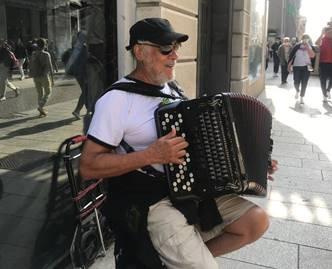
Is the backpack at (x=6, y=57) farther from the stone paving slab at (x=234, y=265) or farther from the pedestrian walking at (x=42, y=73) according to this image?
the stone paving slab at (x=234, y=265)

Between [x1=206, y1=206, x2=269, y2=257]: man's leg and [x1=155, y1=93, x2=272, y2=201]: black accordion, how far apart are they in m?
0.26

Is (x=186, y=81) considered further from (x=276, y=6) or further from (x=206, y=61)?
(x=276, y=6)

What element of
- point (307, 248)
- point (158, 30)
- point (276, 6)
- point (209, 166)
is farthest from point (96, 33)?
point (276, 6)

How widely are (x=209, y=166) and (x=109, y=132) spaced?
1.61 feet

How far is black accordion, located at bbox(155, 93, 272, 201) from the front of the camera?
6.76ft

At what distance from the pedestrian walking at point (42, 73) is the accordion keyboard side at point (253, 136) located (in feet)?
4.50

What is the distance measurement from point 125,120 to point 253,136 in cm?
65

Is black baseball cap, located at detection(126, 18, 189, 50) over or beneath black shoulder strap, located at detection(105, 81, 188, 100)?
over

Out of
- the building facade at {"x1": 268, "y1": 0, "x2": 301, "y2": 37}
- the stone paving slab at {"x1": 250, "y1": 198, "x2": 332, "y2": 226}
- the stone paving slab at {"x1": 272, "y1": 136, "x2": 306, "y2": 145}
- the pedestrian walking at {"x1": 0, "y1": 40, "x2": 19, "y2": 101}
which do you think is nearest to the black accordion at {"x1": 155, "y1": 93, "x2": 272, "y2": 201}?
the pedestrian walking at {"x1": 0, "y1": 40, "x2": 19, "y2": 101}

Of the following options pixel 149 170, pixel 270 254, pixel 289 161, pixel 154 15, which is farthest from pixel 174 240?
A: pixel 289 161

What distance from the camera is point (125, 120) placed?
213 centimetres

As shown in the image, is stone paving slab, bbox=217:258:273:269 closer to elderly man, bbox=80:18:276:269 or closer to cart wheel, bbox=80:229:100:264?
cart wheel, bbox=80:229:100:264

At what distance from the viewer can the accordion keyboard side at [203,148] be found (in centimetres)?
206

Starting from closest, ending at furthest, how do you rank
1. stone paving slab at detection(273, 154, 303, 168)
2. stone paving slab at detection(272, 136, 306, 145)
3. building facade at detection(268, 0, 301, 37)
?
stone paving slab at detection(273, 154, 303, 168), stone paving slab at detection(272, 136, 306, 145), building facade at detection(268, 0, 301, 37)
